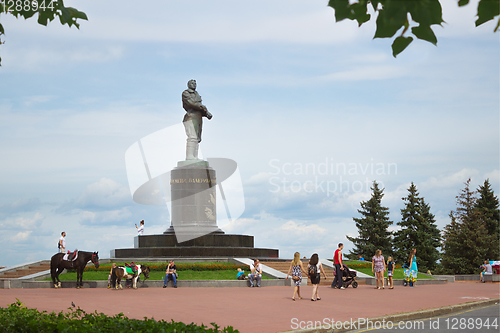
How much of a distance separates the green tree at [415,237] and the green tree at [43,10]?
4385 cm

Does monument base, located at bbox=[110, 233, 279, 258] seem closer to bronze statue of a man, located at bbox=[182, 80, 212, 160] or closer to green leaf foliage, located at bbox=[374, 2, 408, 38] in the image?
bronze statue of a man, located at bbox=[182, 80, 212, 160]

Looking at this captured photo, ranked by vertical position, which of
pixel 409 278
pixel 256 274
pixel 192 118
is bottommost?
pixel 409 278

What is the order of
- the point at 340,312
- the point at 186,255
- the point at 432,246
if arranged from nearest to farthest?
the point at 340,312 → the point at 186,255 → the point at 432,246

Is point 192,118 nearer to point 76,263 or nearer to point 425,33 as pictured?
point 76,263

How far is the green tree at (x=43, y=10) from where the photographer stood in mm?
6674

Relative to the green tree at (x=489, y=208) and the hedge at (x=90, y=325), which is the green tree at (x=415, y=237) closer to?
the green tree at (x=489, y=208)

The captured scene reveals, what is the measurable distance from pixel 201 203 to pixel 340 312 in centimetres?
1943

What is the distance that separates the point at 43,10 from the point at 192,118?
25.6 m

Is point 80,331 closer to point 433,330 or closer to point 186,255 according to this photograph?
point 433,330

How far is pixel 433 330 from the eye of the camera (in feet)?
33.6

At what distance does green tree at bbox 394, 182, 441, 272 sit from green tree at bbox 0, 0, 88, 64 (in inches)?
1726

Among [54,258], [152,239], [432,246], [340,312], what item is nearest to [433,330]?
[340,312]

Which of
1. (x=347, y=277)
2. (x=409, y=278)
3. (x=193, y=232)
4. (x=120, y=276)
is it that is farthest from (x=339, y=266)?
(x=193, y=232)

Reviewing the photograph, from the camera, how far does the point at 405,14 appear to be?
4.29 meters
